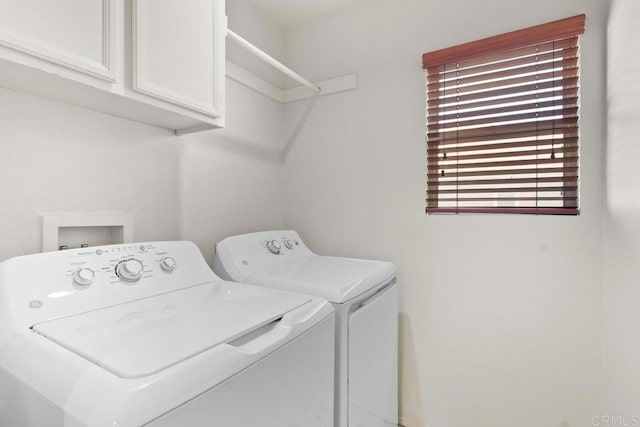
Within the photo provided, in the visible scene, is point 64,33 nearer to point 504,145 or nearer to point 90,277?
point 90,277

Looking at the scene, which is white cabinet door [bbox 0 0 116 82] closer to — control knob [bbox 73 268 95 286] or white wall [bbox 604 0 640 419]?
control knob [bbox 73 268 95 286]

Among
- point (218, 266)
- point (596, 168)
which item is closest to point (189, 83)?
point (218, 266)

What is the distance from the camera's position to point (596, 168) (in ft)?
4.35

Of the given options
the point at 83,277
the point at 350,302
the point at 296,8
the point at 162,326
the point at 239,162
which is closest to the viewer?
the point at 162,326

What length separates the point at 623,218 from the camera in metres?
1.04

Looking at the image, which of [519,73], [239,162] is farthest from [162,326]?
[519,73]

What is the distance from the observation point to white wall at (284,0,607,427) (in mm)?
1364

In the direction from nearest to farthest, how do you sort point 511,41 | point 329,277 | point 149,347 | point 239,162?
point 149,347
point 329,277
point 511,41
point 239,162

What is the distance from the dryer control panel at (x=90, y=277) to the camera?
82 centimetres

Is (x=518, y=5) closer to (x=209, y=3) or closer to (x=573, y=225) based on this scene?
(x=573, y=225)

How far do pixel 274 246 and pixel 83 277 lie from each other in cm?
90

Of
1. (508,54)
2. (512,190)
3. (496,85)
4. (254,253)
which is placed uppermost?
(508,54)

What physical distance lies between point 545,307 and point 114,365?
166 cm

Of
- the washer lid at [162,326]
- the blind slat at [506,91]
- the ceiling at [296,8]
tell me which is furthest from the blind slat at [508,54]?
the washer lid at [162,326]
